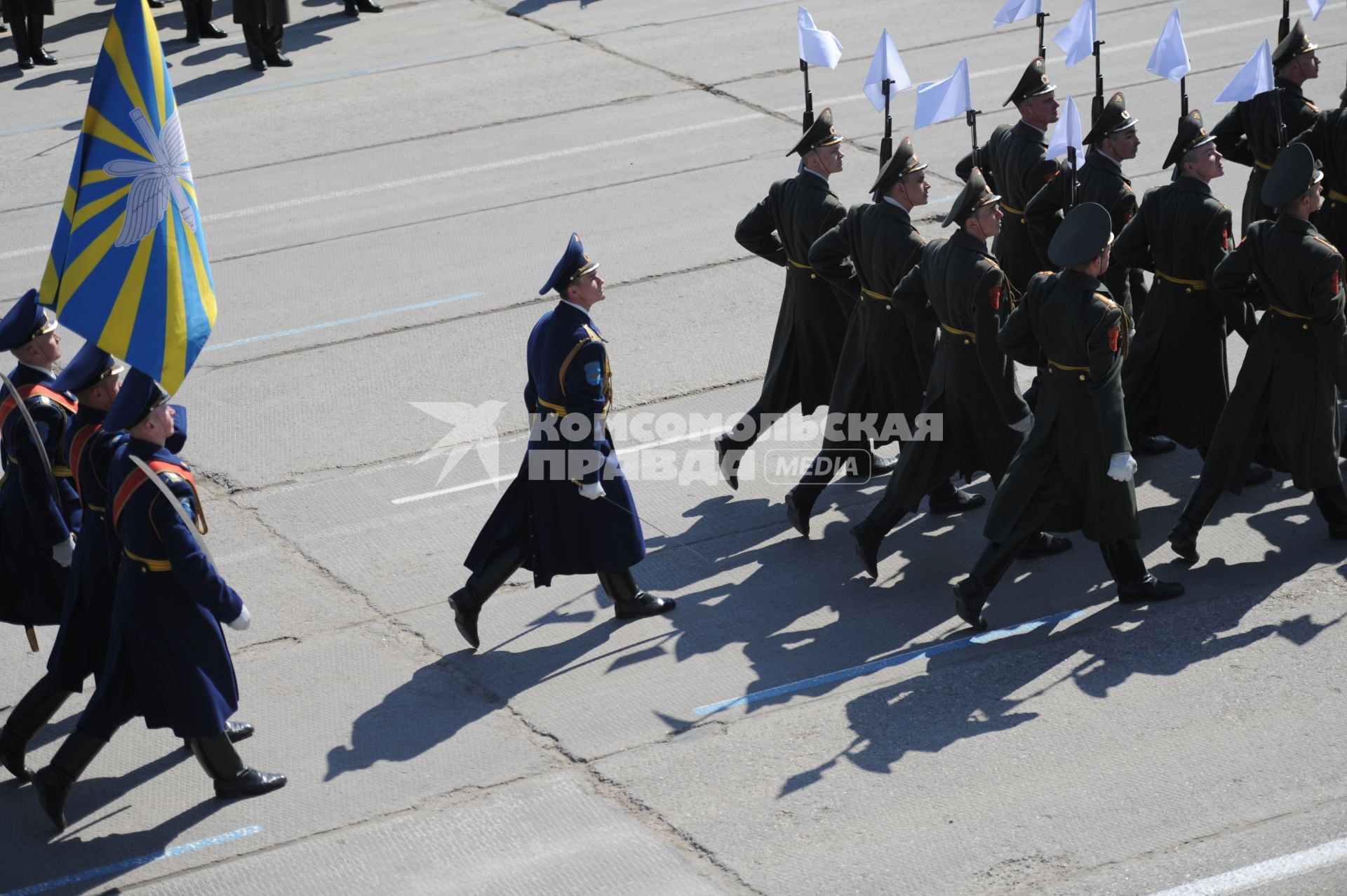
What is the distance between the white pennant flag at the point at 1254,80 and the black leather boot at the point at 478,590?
4.39 meters

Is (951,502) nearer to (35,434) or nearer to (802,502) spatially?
(802,502)

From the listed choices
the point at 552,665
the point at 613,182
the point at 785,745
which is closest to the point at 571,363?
the point at 552,665

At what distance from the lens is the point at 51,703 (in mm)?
6590

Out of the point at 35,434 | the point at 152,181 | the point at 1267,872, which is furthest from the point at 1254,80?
the point at 35,434

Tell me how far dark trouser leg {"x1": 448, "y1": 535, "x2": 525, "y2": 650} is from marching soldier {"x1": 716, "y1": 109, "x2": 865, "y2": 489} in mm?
1864

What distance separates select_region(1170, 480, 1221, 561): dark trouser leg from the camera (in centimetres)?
784

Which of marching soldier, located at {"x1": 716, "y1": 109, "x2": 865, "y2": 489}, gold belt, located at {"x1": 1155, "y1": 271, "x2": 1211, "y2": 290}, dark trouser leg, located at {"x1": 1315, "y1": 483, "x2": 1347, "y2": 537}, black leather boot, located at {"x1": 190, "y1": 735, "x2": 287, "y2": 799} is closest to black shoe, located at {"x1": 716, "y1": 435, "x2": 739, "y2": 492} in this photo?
marching soldier, located at {"x1": 716, "y1": 109, "x2": 865, "y2": 489}

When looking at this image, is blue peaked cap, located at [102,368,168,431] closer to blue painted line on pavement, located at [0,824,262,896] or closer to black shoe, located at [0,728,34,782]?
black shoe, located at [0,728,34,782]

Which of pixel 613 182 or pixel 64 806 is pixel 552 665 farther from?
pixel 613 182

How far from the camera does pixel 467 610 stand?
7441 mm

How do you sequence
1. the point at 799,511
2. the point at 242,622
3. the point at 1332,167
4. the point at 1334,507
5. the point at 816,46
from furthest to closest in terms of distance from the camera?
the point at 1332,167, the point at 816,46, the point at 799,511, the point at 1334,507, the point at 242,622

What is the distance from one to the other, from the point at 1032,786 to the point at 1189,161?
357 cm

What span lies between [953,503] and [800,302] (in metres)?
1.36

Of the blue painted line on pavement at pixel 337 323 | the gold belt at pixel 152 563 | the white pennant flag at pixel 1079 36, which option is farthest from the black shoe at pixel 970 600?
the blue painted line on pavement at pixel 337 323
